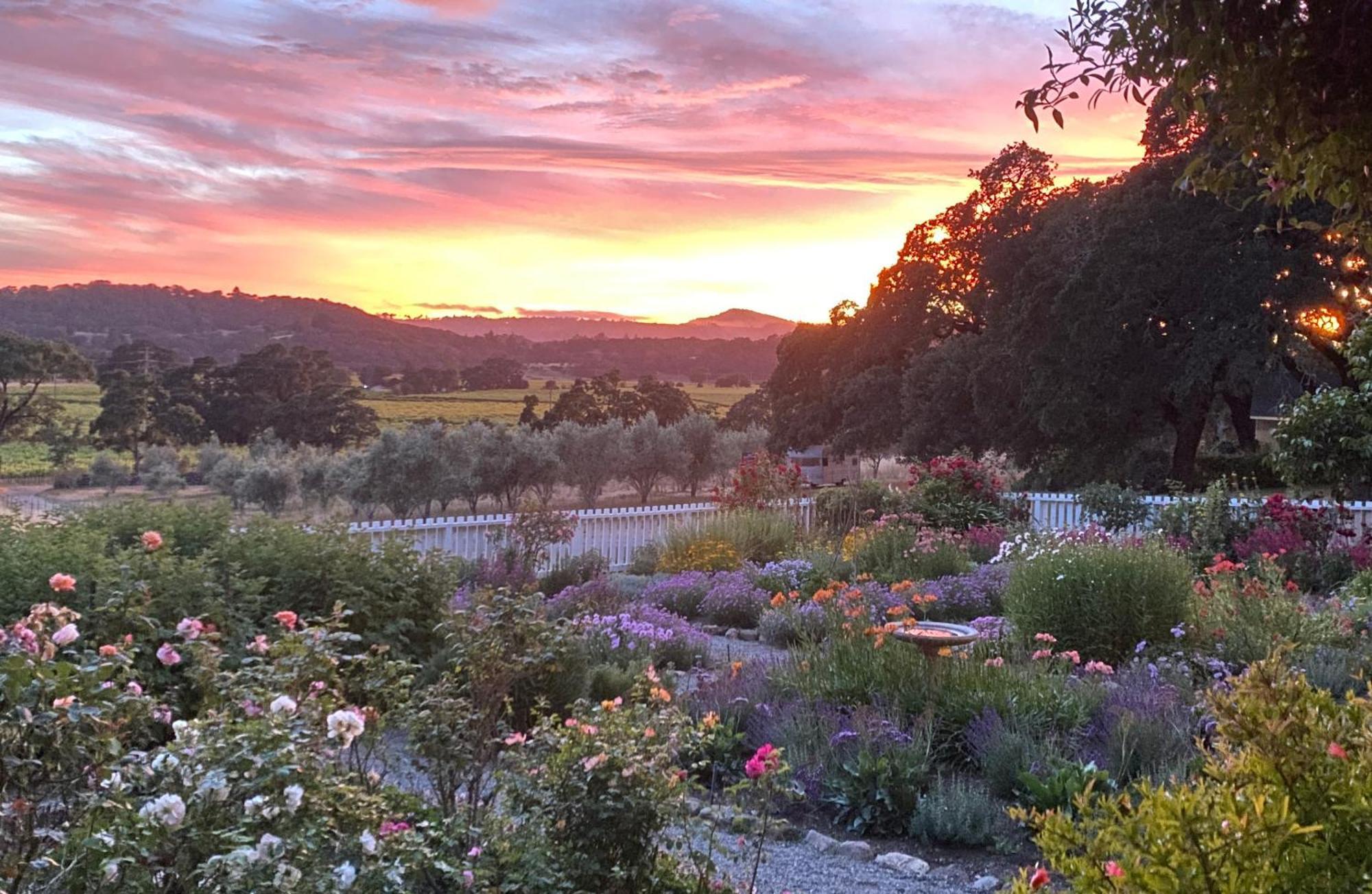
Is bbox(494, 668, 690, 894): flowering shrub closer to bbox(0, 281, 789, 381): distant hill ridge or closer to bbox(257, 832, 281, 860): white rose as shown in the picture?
bbox(257, 832, 281, 860): white rose

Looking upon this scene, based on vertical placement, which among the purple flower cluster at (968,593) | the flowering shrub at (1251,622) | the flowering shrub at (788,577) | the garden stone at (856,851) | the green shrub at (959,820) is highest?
the flowering shrub at (1251,622)

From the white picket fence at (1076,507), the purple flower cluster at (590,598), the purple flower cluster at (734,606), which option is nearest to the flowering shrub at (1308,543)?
the white picket fence at (1076,507)

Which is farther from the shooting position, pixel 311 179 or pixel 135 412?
pixel 135 412

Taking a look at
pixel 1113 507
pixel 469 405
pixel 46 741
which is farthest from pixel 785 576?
pixel 469 405

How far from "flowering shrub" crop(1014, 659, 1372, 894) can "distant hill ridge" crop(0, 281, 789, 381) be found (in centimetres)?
2835

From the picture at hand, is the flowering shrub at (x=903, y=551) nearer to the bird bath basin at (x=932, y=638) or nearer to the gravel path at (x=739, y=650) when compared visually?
the gravel path at (x=739, y=650)

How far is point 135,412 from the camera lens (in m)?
31.6

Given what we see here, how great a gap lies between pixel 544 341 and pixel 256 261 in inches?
1153

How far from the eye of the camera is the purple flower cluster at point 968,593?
337 inches

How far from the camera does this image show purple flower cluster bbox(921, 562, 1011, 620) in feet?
28.1

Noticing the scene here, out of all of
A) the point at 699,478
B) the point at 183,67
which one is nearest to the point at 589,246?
the point at 183,67

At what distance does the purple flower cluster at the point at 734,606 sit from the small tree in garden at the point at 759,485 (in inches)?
186

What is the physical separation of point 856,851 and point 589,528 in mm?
9636

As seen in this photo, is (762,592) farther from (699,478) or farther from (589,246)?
(699,478)
